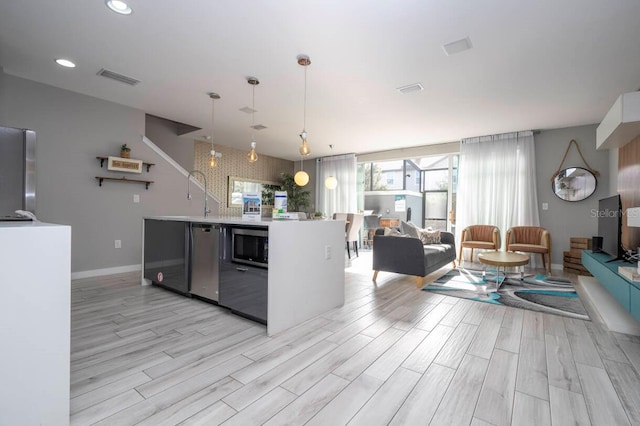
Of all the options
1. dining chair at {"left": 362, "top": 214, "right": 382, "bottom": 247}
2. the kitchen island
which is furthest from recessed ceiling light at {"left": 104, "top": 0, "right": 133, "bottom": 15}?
dining chair at {"left": 362, "top": 214, "right": 382, "bottom": 247}

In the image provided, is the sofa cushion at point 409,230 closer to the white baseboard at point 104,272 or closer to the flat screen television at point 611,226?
the flat screen television at point 611,226

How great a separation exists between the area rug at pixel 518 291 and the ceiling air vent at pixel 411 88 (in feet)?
8.12

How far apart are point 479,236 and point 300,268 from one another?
14.8 ft

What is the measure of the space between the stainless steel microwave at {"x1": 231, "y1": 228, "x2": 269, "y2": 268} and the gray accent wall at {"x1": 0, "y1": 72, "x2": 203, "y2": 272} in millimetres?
2787

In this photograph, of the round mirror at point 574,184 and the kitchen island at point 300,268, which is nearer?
the kitchen island at point 300,268

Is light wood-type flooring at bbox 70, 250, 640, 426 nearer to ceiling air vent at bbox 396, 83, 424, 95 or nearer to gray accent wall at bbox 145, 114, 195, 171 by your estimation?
ceiling air vent at bbox 396, 83, 424, 95

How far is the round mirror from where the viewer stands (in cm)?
501

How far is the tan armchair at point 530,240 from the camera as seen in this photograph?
4.84m

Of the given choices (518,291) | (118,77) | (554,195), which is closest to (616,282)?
(518,291)

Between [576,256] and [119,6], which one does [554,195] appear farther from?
[119,6]

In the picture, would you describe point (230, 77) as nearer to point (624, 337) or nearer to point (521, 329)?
point (521, 329)

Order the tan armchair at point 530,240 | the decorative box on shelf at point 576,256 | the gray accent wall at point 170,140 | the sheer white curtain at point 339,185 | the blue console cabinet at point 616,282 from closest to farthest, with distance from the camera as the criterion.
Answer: the blue console cabinet at point 616,282 → the decorative box on shelf at point 576,256 → the tan armchair at point 530,240 → the gray accent wall at point 170,140 → the sheer white curtain at point 339,185

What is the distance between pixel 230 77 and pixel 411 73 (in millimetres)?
2050

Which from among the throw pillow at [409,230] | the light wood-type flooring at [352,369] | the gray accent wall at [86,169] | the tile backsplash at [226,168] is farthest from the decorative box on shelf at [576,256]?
the gray accent wall at [86,169]
